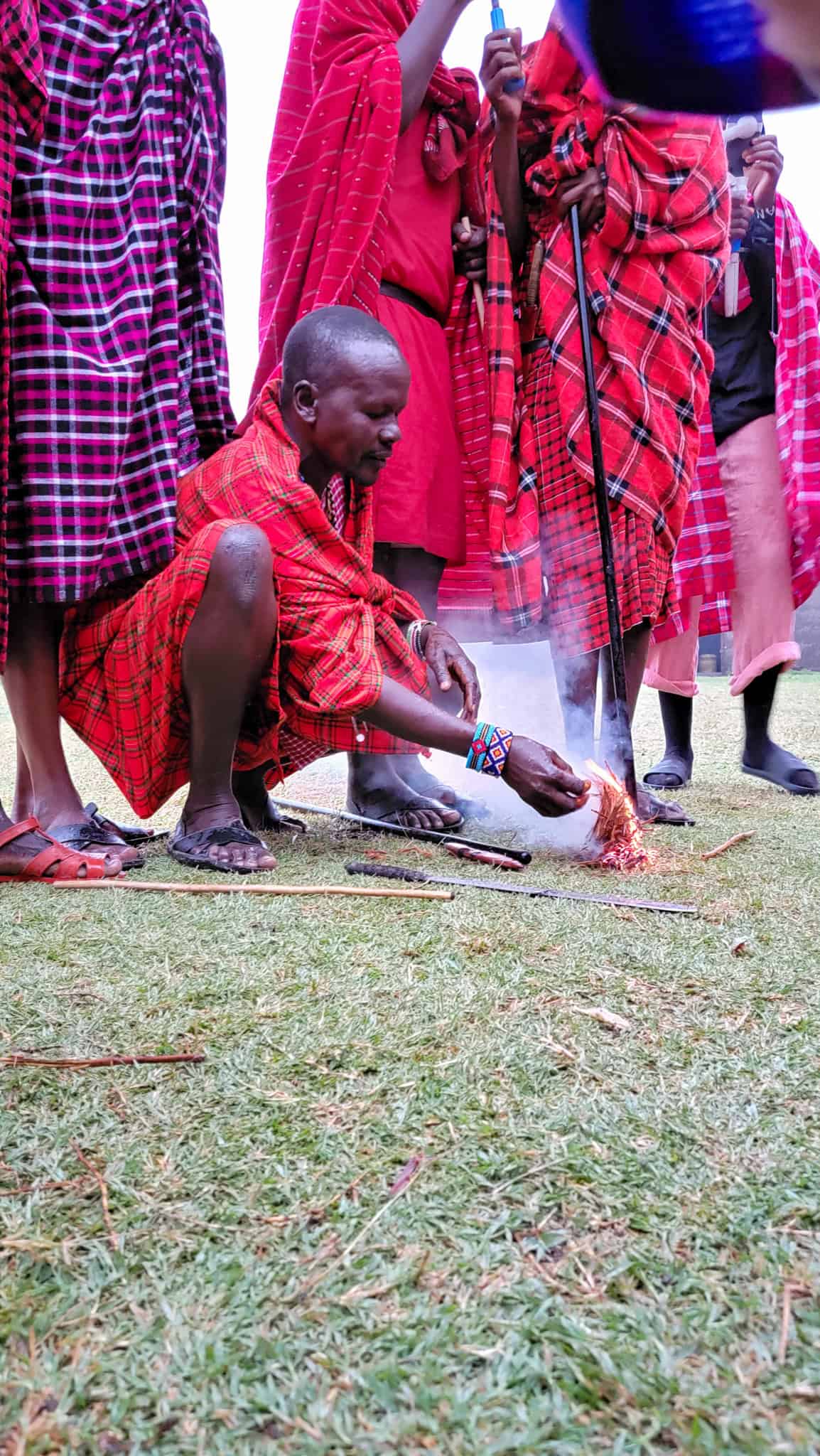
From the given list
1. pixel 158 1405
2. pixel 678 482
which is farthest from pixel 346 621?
pixel 158 1405

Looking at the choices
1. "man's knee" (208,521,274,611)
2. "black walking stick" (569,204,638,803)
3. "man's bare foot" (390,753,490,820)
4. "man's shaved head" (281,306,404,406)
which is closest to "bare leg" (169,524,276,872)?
"man's knee" (208,521,274,611)

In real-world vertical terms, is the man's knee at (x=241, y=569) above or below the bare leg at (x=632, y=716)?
above

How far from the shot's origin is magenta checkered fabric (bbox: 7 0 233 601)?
1.95 m

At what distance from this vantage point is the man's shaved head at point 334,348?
6.91ft

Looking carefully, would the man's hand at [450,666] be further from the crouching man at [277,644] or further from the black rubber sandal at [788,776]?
the black rubber sandal at [788,776]

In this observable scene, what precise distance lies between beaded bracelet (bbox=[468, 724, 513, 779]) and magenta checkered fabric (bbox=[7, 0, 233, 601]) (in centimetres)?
78

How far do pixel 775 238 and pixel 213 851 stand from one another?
8.85ft

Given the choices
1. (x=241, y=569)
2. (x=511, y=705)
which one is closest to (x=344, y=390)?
(x=241, y=569)

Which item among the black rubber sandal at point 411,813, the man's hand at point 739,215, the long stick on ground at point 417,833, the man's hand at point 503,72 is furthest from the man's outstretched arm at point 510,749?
the man's hand at point 739,215

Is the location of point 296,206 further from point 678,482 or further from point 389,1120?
point 389,1120

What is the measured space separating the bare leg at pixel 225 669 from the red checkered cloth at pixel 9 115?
1.23ft

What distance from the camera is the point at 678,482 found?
2500mm

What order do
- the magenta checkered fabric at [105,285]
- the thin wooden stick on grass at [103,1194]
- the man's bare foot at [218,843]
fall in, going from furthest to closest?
the magenta checkered fabric at [105,285] → the man's bare foot at [218,843] → the thin wooden stick on grass at [103,1194]

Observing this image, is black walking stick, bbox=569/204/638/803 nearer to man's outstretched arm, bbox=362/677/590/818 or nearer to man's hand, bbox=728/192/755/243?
man's outstretched arm, bbox=362/677/590/818
